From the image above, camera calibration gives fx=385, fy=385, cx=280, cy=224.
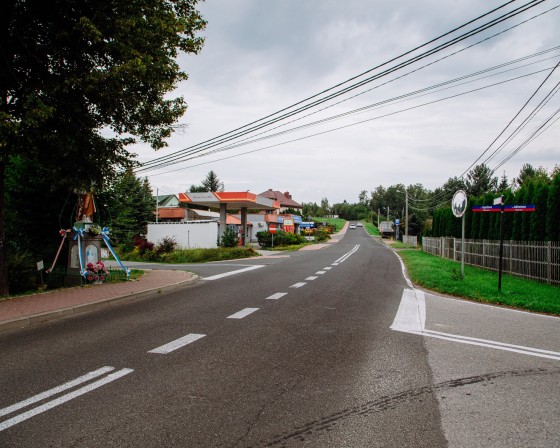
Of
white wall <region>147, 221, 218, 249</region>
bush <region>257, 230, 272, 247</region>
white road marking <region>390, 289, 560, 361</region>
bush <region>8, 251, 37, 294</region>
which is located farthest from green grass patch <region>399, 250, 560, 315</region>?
bush <region>257, 230, 272, 247</region>

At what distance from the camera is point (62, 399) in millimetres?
3412

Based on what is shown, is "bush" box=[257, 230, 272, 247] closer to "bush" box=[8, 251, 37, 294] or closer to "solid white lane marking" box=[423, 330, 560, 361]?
"bush" box=[8, 251, 37, 294]

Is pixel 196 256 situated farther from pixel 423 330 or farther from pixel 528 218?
pixel 423 330

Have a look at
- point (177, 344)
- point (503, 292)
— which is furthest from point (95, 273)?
point (503, 292)

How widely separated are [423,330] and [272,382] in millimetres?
3294

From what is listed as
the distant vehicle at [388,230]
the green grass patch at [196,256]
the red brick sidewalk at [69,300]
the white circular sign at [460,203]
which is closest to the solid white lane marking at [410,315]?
the white circular sign at [460,203]

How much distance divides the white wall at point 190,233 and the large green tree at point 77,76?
2339 cm

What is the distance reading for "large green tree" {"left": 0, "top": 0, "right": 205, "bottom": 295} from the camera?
7.55 m

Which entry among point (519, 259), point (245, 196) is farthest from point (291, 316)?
point (245, 196)

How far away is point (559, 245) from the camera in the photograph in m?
12.1

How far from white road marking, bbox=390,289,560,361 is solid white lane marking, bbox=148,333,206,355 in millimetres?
3098

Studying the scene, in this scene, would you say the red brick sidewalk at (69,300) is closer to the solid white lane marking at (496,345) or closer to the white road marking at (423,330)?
the white road marking at (423,330)

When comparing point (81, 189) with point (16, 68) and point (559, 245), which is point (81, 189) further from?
point (559, 245)

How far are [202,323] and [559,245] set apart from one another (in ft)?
38.1
